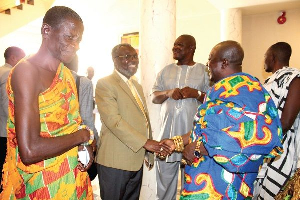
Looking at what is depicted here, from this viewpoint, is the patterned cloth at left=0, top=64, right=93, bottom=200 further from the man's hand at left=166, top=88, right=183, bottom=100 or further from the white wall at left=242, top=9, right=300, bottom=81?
the white wall at left=242, top=9, right=300, bottom=81

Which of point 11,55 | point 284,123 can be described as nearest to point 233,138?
point 284,123

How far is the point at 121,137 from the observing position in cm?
240

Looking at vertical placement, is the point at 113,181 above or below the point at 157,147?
below

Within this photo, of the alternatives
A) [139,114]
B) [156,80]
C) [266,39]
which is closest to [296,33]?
[266,39]

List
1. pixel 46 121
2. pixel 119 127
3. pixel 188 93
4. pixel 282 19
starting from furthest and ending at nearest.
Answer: pixel 282 19
pixel 188 93
pixel 119 127
pixel 46 121

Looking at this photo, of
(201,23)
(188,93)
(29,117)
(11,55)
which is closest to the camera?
(29,117)

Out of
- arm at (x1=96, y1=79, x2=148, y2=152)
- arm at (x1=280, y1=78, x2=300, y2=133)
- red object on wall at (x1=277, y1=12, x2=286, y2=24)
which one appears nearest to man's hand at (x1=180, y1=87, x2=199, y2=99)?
arm at (x1=96, y1=79, x2=148, y2=152)

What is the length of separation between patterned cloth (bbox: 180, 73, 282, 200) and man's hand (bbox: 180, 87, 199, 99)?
908 millimetres

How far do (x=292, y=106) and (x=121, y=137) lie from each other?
1557mm

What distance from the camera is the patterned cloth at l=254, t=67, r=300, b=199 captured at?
260cm

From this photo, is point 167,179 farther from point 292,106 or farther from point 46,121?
point 46,121

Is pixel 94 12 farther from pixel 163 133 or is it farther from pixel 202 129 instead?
pixel 202 129

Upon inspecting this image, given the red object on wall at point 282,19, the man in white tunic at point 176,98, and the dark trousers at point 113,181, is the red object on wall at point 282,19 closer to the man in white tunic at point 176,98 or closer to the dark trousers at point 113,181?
the man in white tunic at point 176,98

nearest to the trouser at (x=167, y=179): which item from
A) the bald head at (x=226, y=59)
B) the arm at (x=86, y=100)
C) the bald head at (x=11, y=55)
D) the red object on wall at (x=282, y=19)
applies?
the arm at (x=86, y=100)
